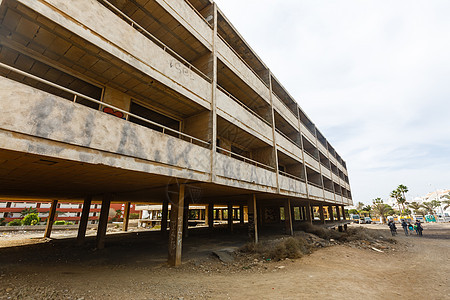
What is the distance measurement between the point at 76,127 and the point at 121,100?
165 inches

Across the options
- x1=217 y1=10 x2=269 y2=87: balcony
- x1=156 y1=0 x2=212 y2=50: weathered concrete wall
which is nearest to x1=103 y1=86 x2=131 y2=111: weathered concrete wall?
x1=156 y1=0 x2=212 y2=50: weathered concrete wall

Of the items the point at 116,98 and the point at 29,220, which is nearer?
the point at 116,98

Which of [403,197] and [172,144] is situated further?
[403,197]

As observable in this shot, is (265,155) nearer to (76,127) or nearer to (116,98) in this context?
(116,98)

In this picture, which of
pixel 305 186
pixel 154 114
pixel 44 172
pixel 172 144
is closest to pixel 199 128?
pixel 154 114

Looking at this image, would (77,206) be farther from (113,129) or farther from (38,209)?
(113,129)

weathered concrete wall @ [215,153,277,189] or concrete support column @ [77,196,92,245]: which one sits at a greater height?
weathered concrete wall @ [215,153,277,189]

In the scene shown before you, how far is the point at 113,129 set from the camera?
628cm

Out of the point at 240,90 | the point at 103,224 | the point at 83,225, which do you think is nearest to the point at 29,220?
the point at 83,225

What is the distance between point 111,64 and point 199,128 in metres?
4.59

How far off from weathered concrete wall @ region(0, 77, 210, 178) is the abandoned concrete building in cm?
2

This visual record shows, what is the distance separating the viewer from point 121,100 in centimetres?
934

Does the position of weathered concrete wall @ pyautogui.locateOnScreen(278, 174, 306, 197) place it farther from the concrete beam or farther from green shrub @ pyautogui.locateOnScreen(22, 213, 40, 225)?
green shrub @ pyautogui.locateOnScreen(22, 213, 40, 225)

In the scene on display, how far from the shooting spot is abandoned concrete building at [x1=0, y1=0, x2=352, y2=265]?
527cm
